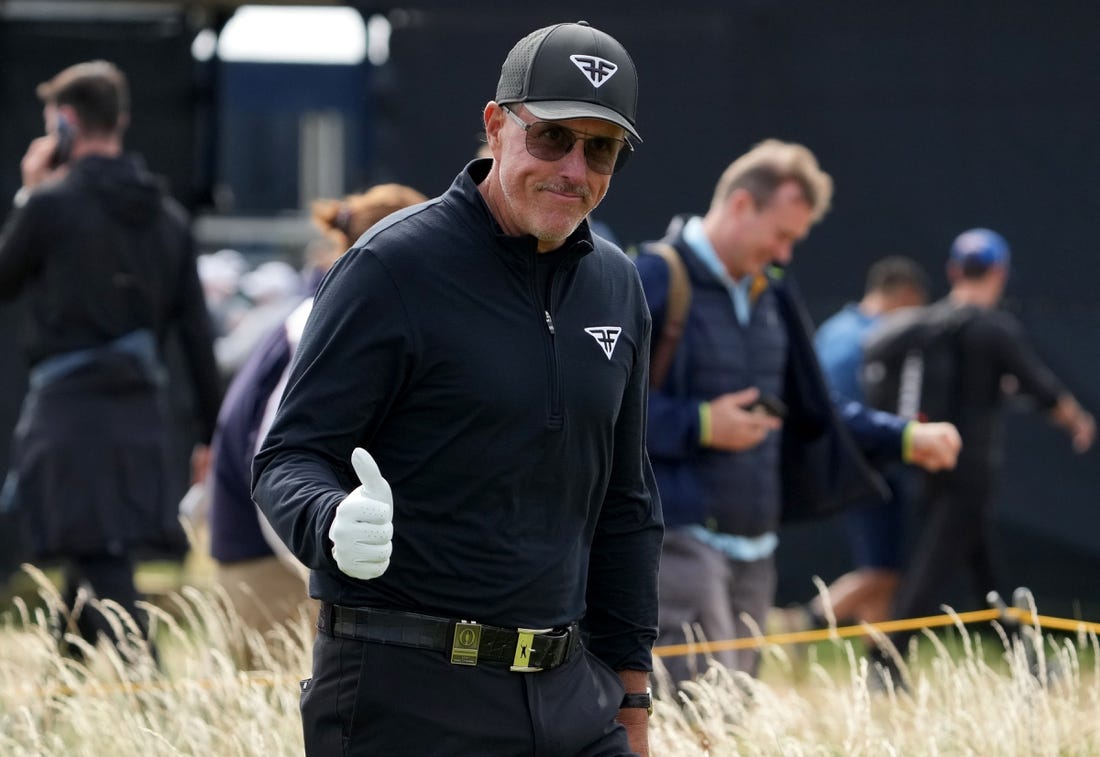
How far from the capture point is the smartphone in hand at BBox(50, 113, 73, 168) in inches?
250

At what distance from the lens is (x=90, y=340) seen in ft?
20.7

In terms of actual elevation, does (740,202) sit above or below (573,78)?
below

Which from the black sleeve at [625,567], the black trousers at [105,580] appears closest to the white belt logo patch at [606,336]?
the black sleeve at [625,567]

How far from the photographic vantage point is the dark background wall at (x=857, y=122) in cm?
908

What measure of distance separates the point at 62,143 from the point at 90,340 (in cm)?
69

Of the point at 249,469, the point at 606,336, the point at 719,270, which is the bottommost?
the point at 249,469

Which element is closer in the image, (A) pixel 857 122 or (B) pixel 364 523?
(B) pixel 364 523

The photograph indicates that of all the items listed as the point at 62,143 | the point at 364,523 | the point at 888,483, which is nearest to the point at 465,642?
the point at 364,523

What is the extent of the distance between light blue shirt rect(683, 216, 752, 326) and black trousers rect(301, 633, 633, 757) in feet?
8.57

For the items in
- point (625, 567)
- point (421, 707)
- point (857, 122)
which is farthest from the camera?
point (857, 122)

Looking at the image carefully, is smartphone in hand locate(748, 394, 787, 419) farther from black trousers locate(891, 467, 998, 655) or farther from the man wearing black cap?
black trousers locate(891, 467, 998, 655)

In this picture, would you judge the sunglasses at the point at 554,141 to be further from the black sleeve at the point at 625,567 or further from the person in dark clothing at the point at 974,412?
the person in dark clothing at the point at 974,412

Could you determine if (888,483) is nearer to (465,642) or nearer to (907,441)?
(907,441)

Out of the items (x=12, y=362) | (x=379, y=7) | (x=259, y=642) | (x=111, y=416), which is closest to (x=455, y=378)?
(x=259, y=642)
